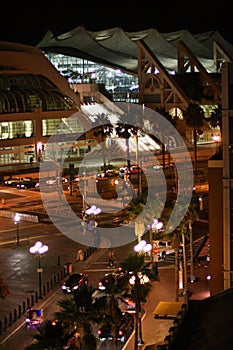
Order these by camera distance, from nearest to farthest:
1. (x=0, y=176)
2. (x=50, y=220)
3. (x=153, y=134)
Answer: (x=50, y=220) → (x=0, y=176) → (x=153, y=134)

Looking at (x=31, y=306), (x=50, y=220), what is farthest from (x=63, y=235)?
(x=31, y=306)

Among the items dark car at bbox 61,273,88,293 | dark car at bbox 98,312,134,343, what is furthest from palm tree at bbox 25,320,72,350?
dark car at bbox 61,273,88,293

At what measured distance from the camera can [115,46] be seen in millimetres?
121938

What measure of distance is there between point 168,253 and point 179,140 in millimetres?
47708

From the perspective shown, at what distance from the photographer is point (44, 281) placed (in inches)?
1607

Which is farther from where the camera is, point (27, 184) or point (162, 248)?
point (27, 184)

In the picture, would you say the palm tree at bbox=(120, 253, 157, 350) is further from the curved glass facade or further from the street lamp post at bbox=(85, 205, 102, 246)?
the curved glass facade

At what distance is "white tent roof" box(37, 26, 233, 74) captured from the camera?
379 feet

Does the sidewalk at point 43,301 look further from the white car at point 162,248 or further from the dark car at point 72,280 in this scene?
the white car at point 162,248

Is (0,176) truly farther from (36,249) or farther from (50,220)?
(36,249)

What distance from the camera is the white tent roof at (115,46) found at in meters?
115

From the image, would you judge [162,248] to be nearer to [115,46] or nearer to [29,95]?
[29,95]

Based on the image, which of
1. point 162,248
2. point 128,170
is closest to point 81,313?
point 162,248

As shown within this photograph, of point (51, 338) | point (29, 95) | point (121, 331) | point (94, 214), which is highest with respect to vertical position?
point (29, 95)
